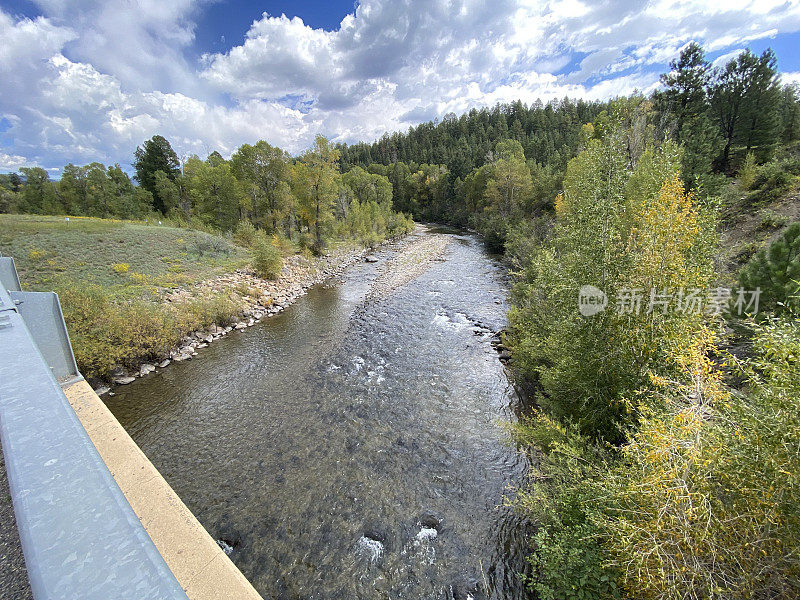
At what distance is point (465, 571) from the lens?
6.96 m

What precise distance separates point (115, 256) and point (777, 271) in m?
33.3

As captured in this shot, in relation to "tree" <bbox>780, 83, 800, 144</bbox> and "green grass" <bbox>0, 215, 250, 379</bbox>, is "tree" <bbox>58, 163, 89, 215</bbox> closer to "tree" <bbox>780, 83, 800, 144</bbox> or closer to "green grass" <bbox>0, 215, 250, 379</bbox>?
"green grass" <bbox>0, 215, 250, 379</bbox>

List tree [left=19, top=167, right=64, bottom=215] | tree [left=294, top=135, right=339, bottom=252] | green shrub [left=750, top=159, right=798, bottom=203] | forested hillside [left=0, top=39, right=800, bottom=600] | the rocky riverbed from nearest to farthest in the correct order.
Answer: forested hillside [left=0, top=39, right=800, bottom=600] → the rocky riverbed → green shrub [left=750, top=159, right=798, bottom=203] → tree [left=294, top=135, right=339, bottom=252] → tree [left=19, top=167, right=64, bottom=215]

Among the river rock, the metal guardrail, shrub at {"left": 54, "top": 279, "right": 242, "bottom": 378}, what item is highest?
the metal guardrail

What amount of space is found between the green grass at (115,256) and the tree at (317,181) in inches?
328

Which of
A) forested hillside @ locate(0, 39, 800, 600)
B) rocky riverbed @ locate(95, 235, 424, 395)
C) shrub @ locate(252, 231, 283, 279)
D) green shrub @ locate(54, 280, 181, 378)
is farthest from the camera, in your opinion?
shrub @ locate(252, 231, 283, 279)

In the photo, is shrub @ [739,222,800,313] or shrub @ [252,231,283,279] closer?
shrub @ [739,222,800,313]

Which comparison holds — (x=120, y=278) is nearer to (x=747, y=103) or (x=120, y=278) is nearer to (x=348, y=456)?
(x=348, y=456)

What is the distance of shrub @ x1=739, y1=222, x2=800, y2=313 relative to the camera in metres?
8.73

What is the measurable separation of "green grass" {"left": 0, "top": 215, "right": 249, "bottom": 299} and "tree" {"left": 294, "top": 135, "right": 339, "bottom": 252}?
27.3 feet

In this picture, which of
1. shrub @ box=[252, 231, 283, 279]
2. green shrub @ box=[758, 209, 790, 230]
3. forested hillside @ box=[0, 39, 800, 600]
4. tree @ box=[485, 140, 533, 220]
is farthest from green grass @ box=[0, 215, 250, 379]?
tree @ box=[485, 140, 533, 220]

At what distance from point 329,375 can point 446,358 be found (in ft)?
16.6

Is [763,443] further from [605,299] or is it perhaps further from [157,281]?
[157,281]

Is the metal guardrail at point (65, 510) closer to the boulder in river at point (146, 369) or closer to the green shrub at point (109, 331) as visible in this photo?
the green shrub at point (109, 331)
